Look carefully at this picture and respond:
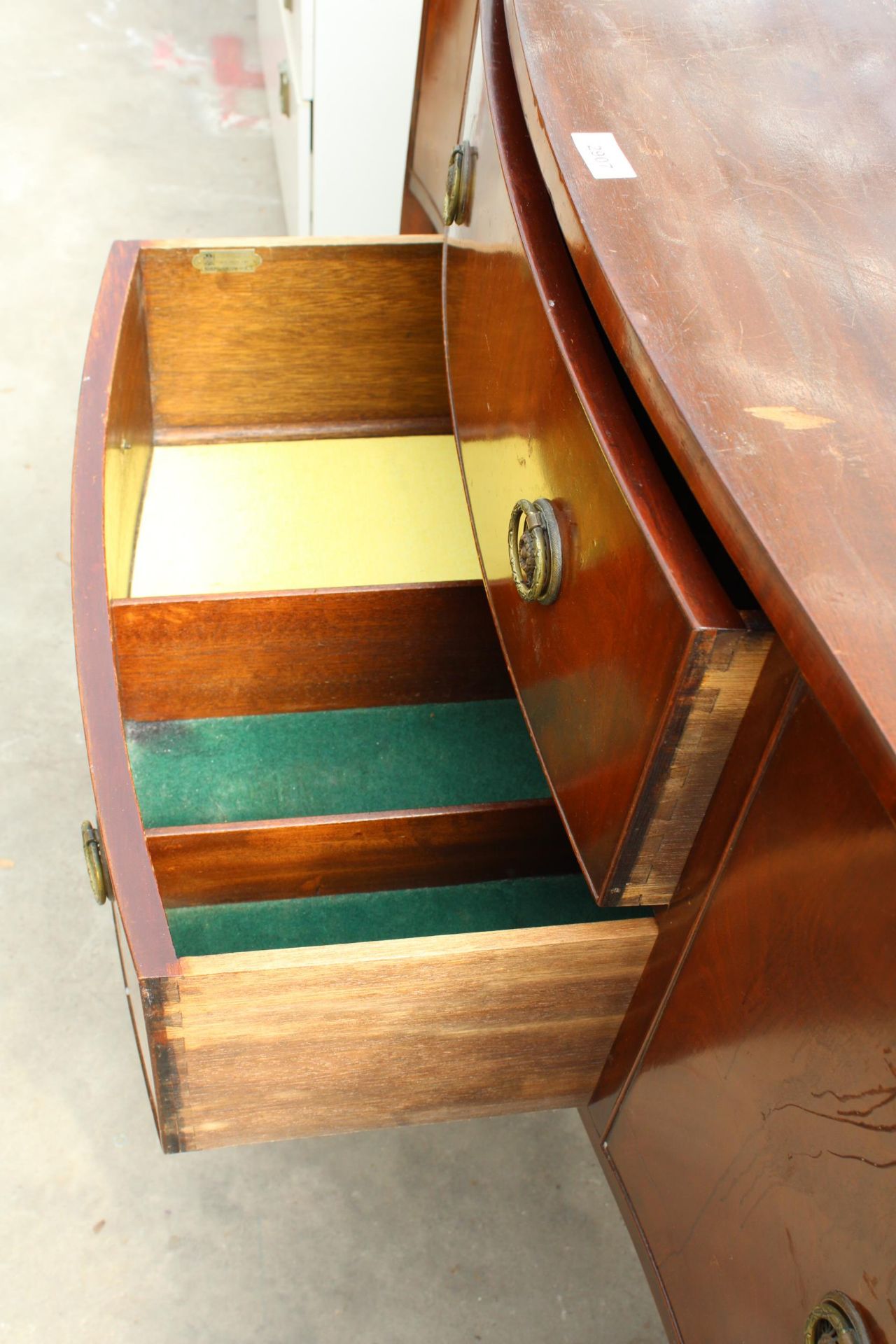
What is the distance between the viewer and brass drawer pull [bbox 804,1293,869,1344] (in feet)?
1.17

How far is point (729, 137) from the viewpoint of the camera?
1.65 feet

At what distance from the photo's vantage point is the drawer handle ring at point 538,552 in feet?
1.62

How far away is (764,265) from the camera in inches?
17.6

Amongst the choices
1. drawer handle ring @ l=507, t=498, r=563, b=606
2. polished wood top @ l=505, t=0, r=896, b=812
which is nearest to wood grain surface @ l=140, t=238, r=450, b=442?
polished wood top @ l=505, t=0, r=896, b=812

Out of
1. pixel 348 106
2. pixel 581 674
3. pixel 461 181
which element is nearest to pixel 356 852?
pixel 581 674

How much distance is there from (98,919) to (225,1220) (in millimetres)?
267

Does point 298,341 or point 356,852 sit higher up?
point 298,341

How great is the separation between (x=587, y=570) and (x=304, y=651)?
1.25 feet

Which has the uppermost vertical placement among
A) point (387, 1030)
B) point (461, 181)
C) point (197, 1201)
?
point (461, 181)

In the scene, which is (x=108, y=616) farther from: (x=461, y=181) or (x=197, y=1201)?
(x=197, y=1201)

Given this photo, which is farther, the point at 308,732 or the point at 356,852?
the point at 308,732

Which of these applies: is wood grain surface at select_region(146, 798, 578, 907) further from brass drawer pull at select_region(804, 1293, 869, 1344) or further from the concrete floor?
brass drawer pull at select_region(804, 1293, 869, 1344)

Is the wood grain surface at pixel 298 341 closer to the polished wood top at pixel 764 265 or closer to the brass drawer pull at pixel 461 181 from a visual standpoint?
the brass drawer pull at pixel 461 181

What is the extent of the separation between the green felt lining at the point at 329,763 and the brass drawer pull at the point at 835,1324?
18.6 inches
